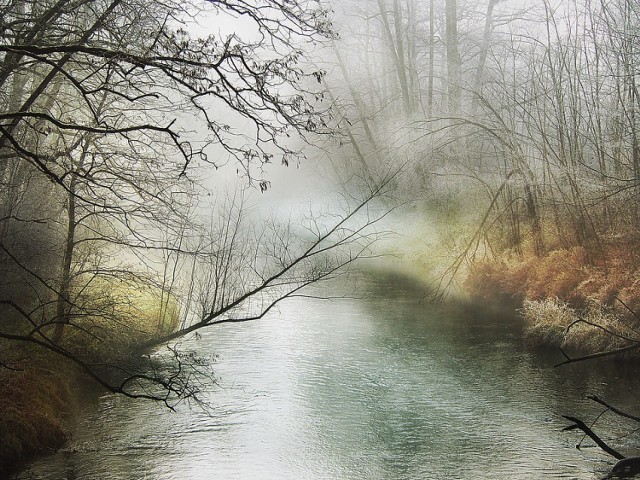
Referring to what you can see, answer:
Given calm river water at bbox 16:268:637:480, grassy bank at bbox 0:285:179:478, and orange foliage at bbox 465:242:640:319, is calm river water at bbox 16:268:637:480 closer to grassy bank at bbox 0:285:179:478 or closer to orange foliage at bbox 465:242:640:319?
grassy bank at bbox 0:285:179:478

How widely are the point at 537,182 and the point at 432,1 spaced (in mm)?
10953

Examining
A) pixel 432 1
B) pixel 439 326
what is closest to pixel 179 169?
pixel 439 326

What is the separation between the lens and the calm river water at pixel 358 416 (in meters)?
7.30

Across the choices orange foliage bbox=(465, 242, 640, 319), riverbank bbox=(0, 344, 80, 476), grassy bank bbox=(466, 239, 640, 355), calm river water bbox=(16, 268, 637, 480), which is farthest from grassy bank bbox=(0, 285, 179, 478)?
orange foliage bbox=(465, 242, 640, 319)

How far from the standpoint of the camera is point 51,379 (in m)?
9.18

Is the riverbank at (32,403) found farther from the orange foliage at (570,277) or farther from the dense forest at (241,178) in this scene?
the orange foliage at (570,277)

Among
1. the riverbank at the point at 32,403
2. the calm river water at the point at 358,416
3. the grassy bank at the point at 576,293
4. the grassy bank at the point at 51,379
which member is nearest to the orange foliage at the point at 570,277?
the grassy bank at the point at 576,293

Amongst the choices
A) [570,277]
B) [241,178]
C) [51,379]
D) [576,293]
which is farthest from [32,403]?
[570,277]

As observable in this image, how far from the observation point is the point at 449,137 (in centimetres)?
1675

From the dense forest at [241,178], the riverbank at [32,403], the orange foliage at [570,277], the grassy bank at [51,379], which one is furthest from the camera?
the orange foliage at [570,277]

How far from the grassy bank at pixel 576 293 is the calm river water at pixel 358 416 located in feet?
1.64

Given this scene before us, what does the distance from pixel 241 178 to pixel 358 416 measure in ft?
12.6

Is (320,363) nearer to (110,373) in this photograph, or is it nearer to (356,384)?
(356,384)

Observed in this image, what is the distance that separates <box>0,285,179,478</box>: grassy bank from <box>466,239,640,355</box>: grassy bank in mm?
6489
